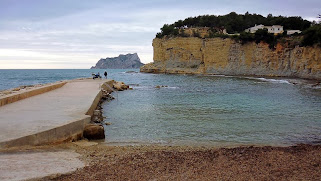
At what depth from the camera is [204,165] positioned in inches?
259

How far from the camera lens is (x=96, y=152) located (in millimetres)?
7789

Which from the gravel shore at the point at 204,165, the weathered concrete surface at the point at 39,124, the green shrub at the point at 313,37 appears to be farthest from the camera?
the green shrub at the point at 313,37

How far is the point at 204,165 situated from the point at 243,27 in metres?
80.1

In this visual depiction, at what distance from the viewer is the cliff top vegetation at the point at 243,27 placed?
48756 mm

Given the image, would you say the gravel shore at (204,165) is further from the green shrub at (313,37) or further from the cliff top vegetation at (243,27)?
the cliff top vegetation at (243,27)

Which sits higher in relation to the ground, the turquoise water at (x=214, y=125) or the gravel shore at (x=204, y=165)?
the gravel shore at (x=204, y=165)

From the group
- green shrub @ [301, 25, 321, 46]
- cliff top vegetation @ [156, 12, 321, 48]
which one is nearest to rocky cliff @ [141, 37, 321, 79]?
green shrub @ [301, 25, 321, 46]

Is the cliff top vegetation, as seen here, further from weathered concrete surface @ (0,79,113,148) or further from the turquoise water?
weathered concrete surface @ (0,79,113,148)

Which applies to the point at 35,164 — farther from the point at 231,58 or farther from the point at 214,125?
the point at 231,58

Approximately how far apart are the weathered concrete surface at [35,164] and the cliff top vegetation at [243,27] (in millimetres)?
45052

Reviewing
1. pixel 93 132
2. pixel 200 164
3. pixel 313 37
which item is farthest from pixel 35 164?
pixel 313 37

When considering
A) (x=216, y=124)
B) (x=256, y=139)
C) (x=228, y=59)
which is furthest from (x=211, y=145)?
(x=228, y=59)

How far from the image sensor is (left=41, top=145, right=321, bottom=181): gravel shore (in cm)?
575

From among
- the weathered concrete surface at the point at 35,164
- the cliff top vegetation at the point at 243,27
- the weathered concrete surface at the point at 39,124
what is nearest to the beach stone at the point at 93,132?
the weathered concrete surface at the point at 39,124
